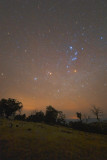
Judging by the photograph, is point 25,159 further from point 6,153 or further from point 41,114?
point 41,114

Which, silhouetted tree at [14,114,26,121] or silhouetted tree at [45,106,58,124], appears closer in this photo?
silhouetted tree at [45,106,58,124]

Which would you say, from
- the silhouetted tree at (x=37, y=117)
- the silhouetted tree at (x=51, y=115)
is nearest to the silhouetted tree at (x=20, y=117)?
the silhouetted tree at (x=37, y=117)

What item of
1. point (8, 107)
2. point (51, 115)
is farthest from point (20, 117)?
point (51, 115)

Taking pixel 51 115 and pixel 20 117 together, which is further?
pixel 20 117

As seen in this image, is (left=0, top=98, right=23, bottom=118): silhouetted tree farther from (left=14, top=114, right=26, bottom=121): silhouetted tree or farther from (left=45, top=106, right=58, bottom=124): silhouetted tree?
(left=45, top=106, right=58, bottom=124): silhouetted tree

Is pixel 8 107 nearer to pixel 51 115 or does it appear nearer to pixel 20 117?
pixel 20 117

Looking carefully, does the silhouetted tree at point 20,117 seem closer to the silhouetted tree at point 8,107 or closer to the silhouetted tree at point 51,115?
the silhouetted tree at point 8,107

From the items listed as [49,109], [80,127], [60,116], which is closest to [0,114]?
[49,109]

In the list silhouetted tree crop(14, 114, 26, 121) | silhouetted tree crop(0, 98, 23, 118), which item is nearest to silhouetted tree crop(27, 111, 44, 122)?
silhouetted tree crop(14, 114, 26, 121)
